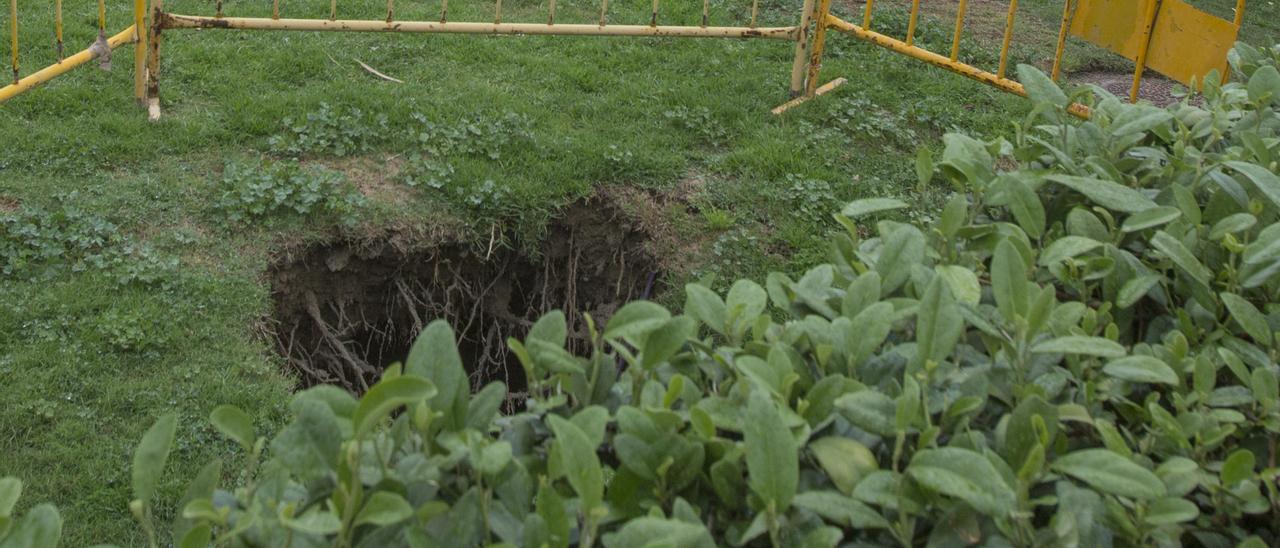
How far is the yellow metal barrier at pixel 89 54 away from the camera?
4988mm

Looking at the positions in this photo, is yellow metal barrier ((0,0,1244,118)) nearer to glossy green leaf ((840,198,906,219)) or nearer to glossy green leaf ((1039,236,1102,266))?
glossy green leaf ((840,198,906,219))

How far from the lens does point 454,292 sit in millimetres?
5289

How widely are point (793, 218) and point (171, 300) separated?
2.51 meters

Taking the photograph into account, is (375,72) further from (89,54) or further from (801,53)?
(801,53)

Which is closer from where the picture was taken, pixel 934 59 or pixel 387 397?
pixel 387 397

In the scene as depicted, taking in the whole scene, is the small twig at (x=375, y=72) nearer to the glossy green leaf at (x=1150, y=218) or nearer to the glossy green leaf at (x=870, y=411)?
the glossy green leaf at (x=1150, y=218)

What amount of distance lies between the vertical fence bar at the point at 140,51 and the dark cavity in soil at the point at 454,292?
1.39m

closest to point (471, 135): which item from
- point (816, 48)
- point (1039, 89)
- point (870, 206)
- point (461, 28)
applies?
point (461, 28)

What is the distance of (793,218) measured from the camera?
17.8 ft

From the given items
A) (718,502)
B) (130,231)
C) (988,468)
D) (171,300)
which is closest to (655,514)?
(718,502)

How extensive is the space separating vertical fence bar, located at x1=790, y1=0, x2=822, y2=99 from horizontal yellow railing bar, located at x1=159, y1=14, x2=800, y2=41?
4cm

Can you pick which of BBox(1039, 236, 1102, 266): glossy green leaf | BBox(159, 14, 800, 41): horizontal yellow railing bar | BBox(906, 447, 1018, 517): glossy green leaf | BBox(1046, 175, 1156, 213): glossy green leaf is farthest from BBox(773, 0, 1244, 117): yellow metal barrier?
BBox(906, 447, 1018, 517): glossy green leaf

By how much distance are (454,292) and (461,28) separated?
4.44ft

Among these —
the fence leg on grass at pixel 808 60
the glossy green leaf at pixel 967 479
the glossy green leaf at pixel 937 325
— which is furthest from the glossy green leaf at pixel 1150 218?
the fence leg on grass at pixel 808 60
